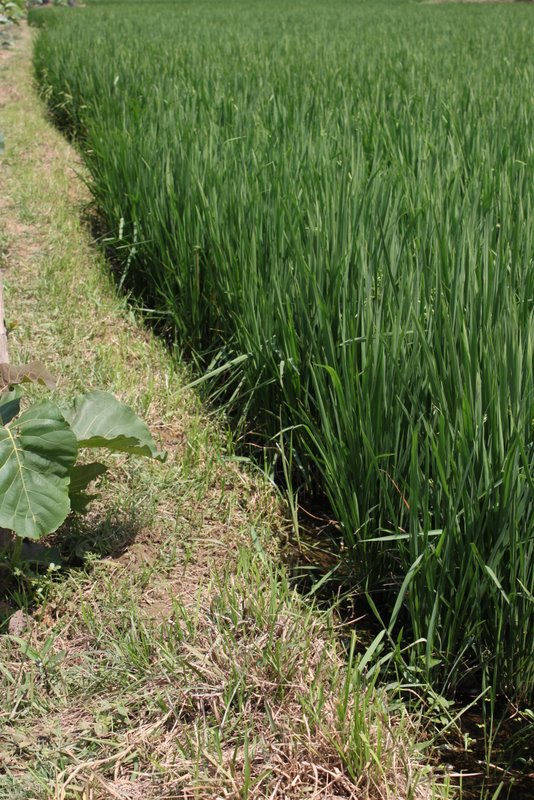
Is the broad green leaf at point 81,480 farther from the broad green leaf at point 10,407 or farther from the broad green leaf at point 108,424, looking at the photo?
the broad green leaf at point 10,407

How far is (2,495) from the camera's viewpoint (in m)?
1.33

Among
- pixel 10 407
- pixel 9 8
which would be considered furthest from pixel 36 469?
pixel 9 8

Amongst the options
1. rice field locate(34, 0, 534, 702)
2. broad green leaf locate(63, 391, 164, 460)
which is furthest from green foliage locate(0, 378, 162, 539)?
rice field locate(34, 0, 534, 702)

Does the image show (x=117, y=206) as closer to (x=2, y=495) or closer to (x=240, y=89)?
(x=240, y=89)

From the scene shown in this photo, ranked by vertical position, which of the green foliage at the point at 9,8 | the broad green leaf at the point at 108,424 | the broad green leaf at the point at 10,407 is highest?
the green foliage at the point at 9,8

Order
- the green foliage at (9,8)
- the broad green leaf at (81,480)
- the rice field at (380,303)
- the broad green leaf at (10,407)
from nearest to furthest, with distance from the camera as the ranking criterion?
the rice field at (380,303) → the broad green leaf at (10,407) → the broad green leaf at (81,480) → the green foliage at (9,8)

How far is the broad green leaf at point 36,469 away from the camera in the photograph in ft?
4.37

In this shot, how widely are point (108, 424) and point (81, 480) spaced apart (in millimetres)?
144

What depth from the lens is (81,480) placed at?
5.20 feet

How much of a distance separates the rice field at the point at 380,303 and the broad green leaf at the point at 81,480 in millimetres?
419

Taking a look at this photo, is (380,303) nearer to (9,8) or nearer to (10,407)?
(10,407)

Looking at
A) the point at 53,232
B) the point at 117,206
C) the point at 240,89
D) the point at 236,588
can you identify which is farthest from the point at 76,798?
the point at 240,89

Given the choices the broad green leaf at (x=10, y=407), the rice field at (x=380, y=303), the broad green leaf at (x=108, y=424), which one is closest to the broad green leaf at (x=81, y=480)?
the broad green leaf at (x=108, y=424)

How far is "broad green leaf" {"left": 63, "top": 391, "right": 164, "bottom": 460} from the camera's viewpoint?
59.1 inches
